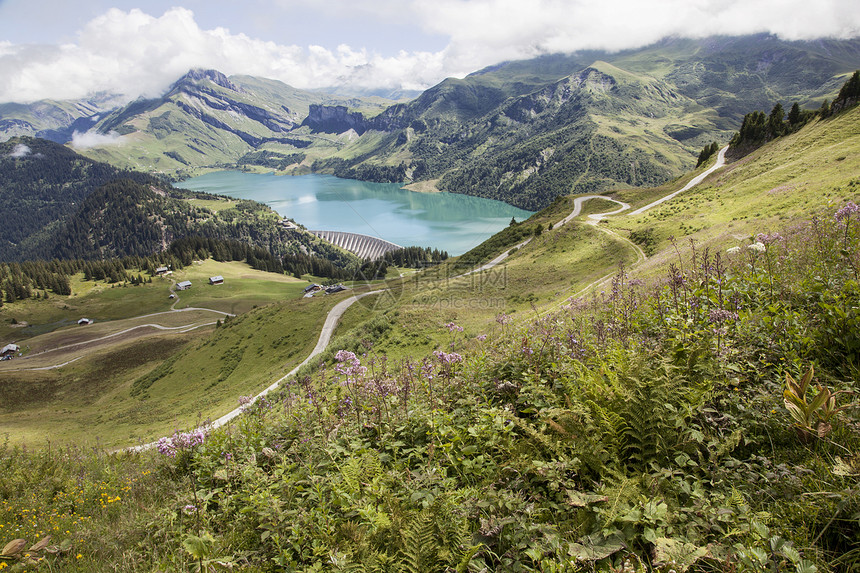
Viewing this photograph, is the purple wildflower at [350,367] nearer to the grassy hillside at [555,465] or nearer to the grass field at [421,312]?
the grassy hillside at [555,465]

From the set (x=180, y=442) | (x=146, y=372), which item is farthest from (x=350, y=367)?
(x=146, y=372)

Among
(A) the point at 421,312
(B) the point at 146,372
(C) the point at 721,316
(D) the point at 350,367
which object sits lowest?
(B) the point at 146,372

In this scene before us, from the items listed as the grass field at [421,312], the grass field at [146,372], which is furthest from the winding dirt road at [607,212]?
the grass field at [146,372]

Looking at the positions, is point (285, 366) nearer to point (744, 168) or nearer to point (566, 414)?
point (566, 414)

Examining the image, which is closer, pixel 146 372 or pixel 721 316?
pixel 721 316

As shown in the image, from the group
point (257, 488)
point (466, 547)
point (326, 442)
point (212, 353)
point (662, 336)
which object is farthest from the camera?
point (212, 353)

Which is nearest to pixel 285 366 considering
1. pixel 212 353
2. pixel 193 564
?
pixel 212 353

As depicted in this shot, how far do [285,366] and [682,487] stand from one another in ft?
123

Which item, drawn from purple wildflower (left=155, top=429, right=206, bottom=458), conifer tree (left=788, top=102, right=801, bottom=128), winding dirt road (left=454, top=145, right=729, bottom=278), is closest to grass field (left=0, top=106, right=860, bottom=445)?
winding dirt road (left=454, top=145, right=729, bottom=278)

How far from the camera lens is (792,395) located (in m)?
3.46

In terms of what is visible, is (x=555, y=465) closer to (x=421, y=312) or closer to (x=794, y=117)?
(x=421, y=312)

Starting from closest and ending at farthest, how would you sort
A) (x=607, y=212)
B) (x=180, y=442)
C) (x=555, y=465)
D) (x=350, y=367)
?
1. (x=555, y=465)
2. (x=180, y=442)
3. (x=350, y=367)
4. (x=607, y=212)

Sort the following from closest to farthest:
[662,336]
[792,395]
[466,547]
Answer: [466,547] → [792,395] → [662,336]

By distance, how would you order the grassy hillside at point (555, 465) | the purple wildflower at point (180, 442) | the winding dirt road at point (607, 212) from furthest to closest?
the winding dirt road at point (607, 212) < the purple wildflower at point (180, 442) < the grassy hillside at point (555, 465)
